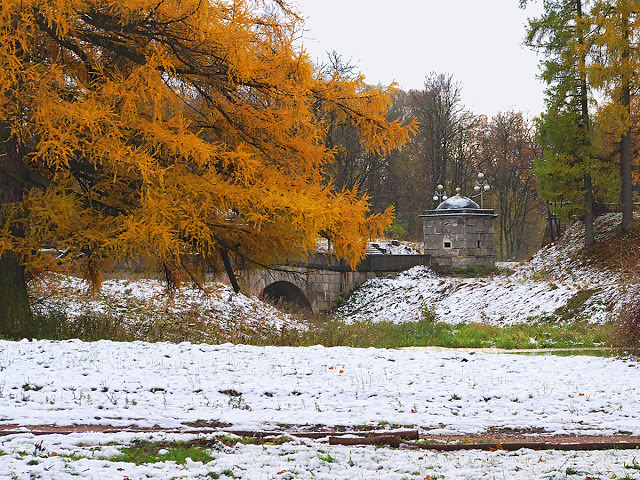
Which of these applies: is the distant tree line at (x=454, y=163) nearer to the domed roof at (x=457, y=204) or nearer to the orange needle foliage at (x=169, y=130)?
the domed roof at (x=457, y=204)

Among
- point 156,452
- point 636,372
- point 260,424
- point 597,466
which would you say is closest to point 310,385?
point 260,424

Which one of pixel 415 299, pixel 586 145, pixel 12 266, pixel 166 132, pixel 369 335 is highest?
pixel 586 145

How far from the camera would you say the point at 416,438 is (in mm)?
5254

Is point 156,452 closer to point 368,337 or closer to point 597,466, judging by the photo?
point 597,466

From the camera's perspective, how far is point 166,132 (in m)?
8.96

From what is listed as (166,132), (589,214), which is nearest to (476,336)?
(166,132)

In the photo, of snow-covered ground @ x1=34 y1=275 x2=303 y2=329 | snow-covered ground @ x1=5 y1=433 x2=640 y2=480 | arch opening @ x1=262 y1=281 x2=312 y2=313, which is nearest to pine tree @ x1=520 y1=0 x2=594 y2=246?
arch opening @ x1=262 y1=281 x2=312 y2=313

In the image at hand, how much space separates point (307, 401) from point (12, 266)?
17.9 ft

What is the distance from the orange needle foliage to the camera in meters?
8.69

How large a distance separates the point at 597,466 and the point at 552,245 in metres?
20.7

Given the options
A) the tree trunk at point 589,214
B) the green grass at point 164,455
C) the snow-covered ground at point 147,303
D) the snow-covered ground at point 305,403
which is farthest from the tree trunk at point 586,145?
the green grass at point 164,455

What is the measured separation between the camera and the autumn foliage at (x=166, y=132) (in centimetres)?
870

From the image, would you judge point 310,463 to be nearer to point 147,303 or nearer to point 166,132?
point 166,132

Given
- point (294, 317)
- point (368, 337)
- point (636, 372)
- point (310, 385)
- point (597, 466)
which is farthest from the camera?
point (294, 317)
